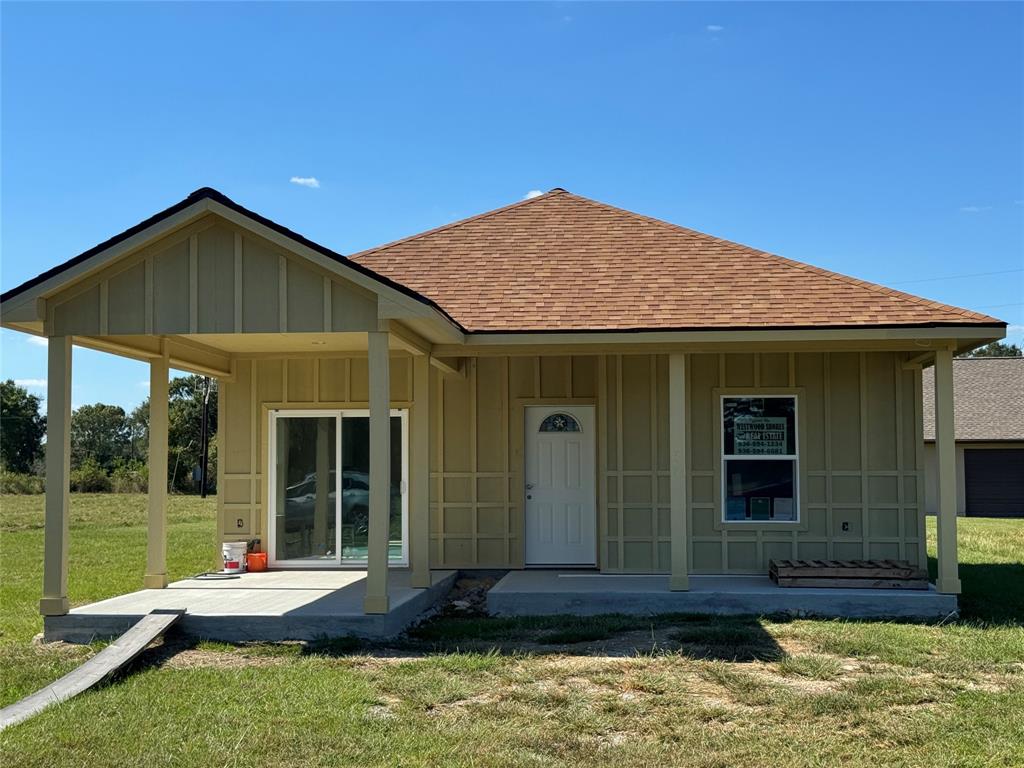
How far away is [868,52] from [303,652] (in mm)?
12565

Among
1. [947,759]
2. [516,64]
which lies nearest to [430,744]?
[947,759]

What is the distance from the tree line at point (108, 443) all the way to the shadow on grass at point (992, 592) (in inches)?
1185

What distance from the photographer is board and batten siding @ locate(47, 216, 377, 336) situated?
31.8 ft

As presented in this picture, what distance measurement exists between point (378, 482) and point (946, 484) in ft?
19.9

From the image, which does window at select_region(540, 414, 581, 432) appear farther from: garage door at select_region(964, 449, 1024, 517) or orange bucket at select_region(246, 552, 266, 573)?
garage door at select_region(964, 449, 1024, 517)

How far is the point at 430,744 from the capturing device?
20.7 feet

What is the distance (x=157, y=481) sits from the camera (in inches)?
478

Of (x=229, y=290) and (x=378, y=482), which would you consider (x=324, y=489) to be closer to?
(x=378, y=482)

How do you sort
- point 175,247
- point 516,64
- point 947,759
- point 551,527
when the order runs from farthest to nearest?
point 516,64 < point 551,527 < point 175,247 < point 947,759

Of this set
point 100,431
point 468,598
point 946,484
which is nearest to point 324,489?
point 468,598

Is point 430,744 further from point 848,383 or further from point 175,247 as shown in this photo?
point 848,383

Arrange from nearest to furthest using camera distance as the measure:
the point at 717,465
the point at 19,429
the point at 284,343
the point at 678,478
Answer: the point at 678,478
the point at 284,343
the point at 717,465
the point at 19,429

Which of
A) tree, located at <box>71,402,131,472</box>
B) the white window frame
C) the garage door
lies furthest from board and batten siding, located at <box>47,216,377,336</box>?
tree, located at <box>71,402,131,472</box>

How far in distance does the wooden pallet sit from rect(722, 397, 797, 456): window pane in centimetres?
173
